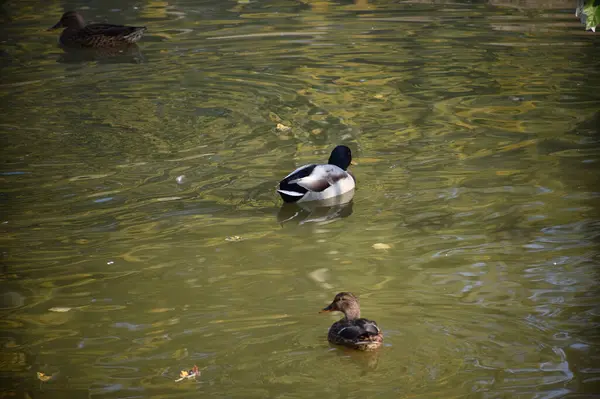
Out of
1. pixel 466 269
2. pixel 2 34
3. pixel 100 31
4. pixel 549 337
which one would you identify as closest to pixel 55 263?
pixel 466 269

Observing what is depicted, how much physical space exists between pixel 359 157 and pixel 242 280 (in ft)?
13.2

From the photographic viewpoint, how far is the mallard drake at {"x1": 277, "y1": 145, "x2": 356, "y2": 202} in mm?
10906

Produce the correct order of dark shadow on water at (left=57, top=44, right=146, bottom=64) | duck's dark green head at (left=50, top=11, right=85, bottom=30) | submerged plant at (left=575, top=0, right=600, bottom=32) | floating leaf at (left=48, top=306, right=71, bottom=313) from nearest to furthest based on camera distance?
submerged plant at (left=575, top=0, right=600, bottom=32) → floating leaf at (left=48, top=306, right=71, bottom=313) → dark shadow on water at (left=57, top=44, right=146, bottom=64) → duck's dark green head at (left=50, top=11, right=85, bottom=30)

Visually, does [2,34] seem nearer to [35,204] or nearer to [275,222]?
[35,204]

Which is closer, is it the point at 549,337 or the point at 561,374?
the point at 561,374

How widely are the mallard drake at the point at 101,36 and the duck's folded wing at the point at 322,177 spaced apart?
928cm

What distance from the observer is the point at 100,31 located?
1967cm

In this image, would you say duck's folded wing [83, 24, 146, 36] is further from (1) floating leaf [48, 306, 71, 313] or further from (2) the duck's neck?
(2) the duck's neck

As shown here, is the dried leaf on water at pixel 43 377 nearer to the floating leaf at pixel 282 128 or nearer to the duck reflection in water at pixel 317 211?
the duck reflection in water at pixel 317 211

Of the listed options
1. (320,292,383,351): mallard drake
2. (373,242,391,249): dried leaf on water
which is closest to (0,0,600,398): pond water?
(373,242,391,249): dried leaf on water

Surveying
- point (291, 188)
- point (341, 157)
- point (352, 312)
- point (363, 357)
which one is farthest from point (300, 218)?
point (363, 357)

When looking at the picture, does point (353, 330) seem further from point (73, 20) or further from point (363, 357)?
point (73, 20)

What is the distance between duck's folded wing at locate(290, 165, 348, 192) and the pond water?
289 mm

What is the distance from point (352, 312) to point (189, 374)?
1.32m
